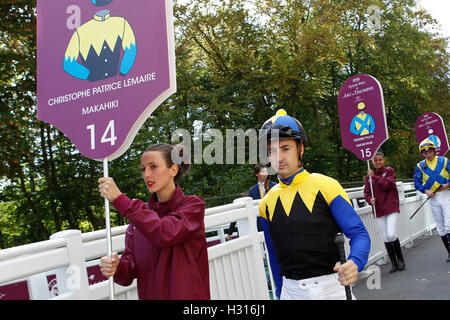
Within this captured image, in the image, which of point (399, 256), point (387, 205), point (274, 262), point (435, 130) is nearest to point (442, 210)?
point (387, 205)

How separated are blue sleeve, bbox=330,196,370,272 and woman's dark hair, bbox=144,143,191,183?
0.90 metres

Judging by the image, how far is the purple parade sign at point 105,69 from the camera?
2.65 meters

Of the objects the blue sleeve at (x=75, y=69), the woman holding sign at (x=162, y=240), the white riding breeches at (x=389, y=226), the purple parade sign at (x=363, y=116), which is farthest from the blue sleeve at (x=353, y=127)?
the blue sleeve at (x=75, y=69)

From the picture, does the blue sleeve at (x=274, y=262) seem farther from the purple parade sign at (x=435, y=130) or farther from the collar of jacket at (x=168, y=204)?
the purple parade sign at (x=435, y=130)

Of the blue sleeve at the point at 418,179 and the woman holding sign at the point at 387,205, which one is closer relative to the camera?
the woman holding sign at the point at 387,205

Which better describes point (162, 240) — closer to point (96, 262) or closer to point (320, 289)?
point (320, 289)

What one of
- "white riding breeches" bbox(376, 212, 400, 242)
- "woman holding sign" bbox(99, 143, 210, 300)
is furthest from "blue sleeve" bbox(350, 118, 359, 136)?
"woman holding sign" bbox(99, 143, 210, 300)

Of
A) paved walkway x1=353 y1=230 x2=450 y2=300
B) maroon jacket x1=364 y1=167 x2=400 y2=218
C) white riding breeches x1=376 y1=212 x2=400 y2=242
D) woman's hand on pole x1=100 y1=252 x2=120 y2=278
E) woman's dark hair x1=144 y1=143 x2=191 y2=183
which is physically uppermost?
woman's dark hair x1=144 y1=143 x2=191 y2=183

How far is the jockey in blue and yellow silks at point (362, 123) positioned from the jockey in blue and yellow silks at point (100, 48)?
6226 mm

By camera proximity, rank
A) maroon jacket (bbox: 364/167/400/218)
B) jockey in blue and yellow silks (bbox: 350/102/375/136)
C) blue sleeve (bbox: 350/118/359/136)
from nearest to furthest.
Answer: maroon jacket (bbox: 364/167/400/218), jockey in blue and yellow silks (bbox: 350/102/375/136), blue sleeve (bbox: 350/118/359/136)

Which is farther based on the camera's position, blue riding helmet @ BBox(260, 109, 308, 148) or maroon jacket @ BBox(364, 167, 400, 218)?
maroon jacket @ BBox(364, 167, 400, 218)

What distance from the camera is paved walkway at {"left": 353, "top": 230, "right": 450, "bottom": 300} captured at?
5918 millimetres

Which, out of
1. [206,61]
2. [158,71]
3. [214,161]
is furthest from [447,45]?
[158,71]

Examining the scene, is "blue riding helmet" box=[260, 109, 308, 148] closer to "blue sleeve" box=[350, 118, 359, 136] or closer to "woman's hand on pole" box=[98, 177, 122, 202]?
"woman's hand on pole" box=[98, 177, 122, 202]
